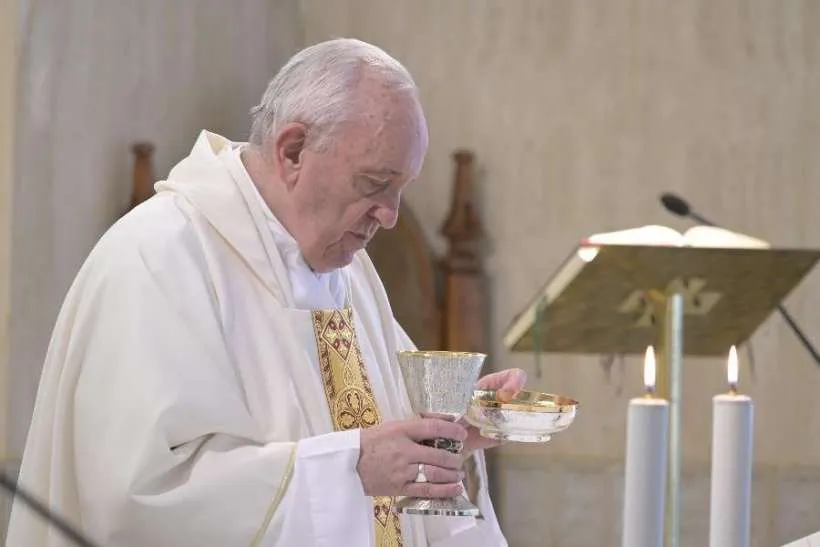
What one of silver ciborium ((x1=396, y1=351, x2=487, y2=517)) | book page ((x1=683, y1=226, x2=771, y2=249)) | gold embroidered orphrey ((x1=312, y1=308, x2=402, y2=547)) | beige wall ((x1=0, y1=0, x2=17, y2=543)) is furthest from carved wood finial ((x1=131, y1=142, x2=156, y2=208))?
silver ciborium ((x1=396, y1=351, x2=487, y2=517))

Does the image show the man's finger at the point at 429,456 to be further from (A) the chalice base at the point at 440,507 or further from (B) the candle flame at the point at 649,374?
(B) the candle flame at the point at 649,374

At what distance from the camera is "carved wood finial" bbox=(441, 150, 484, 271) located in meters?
8.18

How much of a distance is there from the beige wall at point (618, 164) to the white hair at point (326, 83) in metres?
4.63

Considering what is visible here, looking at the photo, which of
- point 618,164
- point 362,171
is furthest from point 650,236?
point 362,171

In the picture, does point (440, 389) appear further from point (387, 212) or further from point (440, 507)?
point (387, 212)

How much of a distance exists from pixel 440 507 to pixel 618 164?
17.7 feet

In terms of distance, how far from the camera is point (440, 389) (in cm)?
307

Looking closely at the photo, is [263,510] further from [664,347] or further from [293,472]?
[664,347]

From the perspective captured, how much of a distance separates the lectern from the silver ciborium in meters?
0.55

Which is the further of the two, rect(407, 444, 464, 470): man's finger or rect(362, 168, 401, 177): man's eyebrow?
rect(362, 168, 401, 177): man's eyebrow

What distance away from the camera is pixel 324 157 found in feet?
11.9

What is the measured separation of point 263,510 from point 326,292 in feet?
2.81

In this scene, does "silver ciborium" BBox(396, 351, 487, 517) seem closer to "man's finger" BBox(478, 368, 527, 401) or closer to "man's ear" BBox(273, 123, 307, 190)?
"man's finger" BBox(478, 368, 527, 401)

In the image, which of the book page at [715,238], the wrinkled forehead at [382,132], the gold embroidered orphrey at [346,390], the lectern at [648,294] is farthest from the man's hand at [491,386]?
the book page at [715,238]
